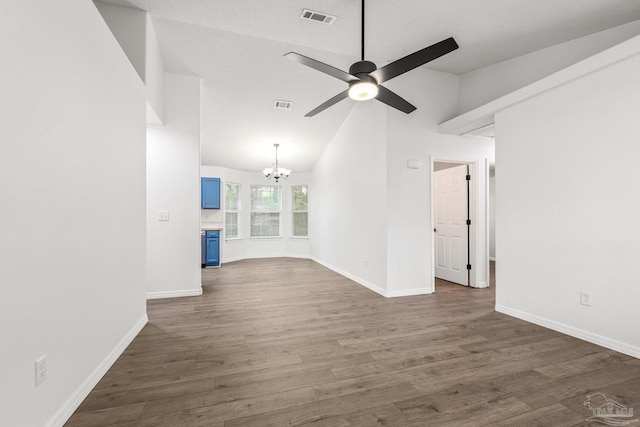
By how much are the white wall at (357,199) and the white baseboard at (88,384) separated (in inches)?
126

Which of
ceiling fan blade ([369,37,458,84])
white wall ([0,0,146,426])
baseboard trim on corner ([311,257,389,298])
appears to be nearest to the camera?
white wall ([0,0,146,426])

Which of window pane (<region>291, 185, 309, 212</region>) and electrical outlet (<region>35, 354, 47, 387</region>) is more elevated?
A: window pane (<region>291, 185, 309, 212</region>)

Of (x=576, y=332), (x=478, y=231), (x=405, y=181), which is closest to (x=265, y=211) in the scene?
(x=405, y=181)

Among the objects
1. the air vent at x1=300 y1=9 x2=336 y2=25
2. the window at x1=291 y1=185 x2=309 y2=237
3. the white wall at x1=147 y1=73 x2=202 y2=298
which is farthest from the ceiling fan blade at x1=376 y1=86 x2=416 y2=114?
the window at x1=291 y1=185 x2=309 y2=237

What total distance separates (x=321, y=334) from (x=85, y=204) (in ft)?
7.32

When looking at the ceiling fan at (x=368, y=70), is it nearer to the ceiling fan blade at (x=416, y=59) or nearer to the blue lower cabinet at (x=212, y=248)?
the ceiling fan blade at (x=416, y=59)

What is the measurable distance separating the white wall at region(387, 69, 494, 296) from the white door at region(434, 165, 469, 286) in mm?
645

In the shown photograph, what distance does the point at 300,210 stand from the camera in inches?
340

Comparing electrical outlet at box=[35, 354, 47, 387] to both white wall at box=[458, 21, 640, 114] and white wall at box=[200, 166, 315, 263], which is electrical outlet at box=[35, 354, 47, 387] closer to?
white wall at box=[458, 21, 640, 114]

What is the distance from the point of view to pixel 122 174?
2.52 m

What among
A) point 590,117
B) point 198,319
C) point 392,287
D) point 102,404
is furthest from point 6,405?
point 590,117

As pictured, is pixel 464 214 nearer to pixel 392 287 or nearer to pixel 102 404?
pixel 392 287

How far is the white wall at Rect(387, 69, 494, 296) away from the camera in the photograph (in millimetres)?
4320

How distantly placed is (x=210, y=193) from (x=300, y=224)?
2660 mm
